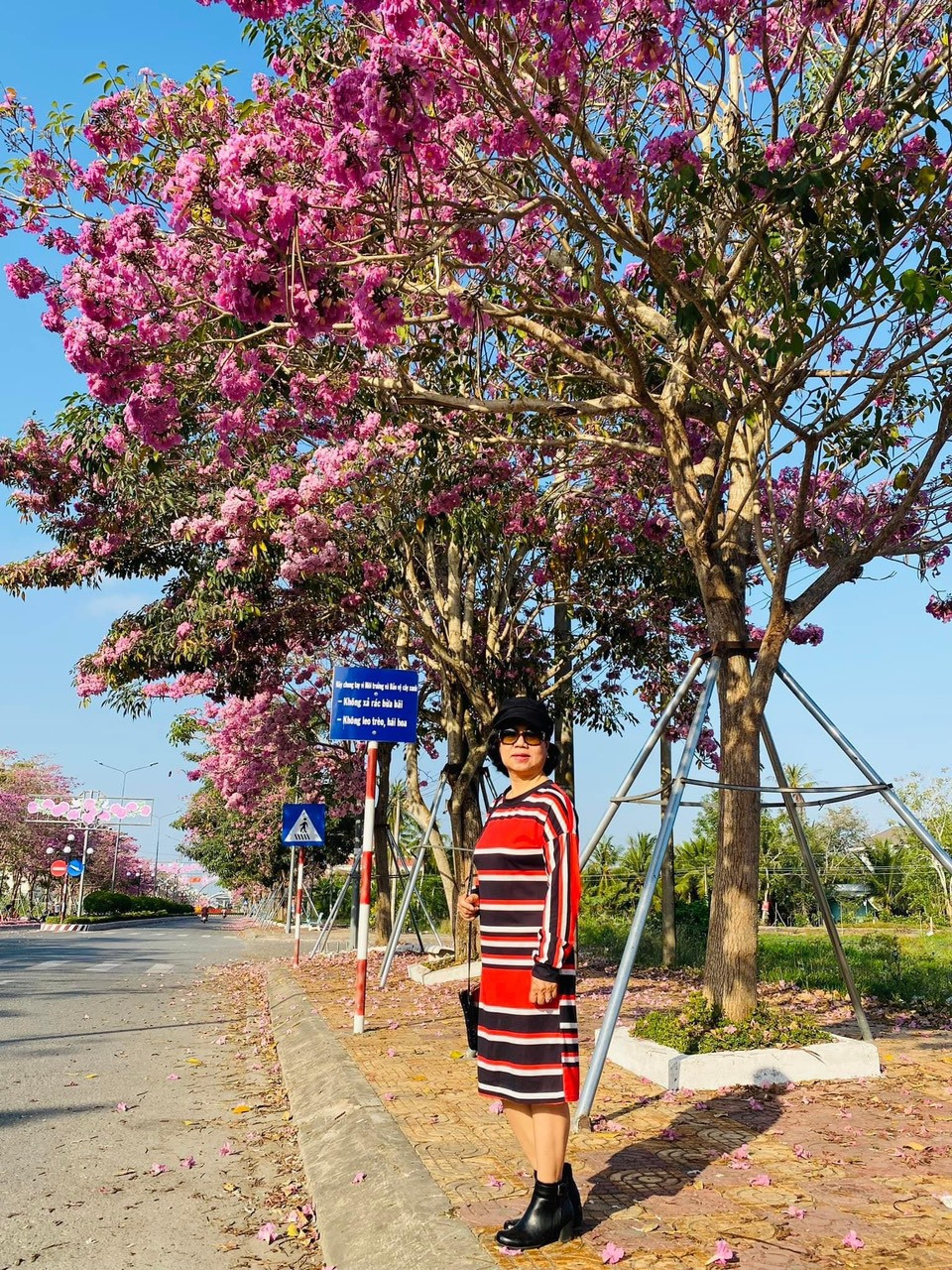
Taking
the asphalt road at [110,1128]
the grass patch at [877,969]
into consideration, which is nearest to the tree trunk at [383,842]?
the asphalt road at [110,1128]

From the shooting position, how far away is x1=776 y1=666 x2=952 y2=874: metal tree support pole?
7.02m

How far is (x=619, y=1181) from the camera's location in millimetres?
4883

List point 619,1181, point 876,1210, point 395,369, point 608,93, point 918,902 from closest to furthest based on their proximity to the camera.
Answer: point 876,1210
point 619,1181
point 608,93
point 395,369
point 918,902

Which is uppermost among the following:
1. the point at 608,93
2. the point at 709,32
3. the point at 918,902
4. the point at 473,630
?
the point at 608,93

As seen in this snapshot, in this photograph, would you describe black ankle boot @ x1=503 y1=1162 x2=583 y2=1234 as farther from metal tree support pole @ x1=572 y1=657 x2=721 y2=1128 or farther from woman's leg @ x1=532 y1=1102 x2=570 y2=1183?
metal tree support pole @ x1=572 y1=657 x2=721 y2=1128

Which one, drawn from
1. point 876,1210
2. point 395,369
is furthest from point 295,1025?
point 876,1210

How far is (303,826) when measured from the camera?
711 inches

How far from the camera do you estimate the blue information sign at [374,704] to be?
402 inches

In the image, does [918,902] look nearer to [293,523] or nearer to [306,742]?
[306,742]

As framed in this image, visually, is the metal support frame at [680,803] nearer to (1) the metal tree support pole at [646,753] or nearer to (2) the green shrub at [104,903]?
(1) the metal tree support pole at [646,753]

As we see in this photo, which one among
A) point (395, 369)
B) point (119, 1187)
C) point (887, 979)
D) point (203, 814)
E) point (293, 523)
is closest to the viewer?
point (119, 1187)

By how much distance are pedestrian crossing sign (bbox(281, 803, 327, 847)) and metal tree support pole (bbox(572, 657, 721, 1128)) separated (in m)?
11.4

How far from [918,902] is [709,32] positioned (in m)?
38.1

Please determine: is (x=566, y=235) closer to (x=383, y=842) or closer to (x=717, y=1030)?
(x=717, y=1030)
